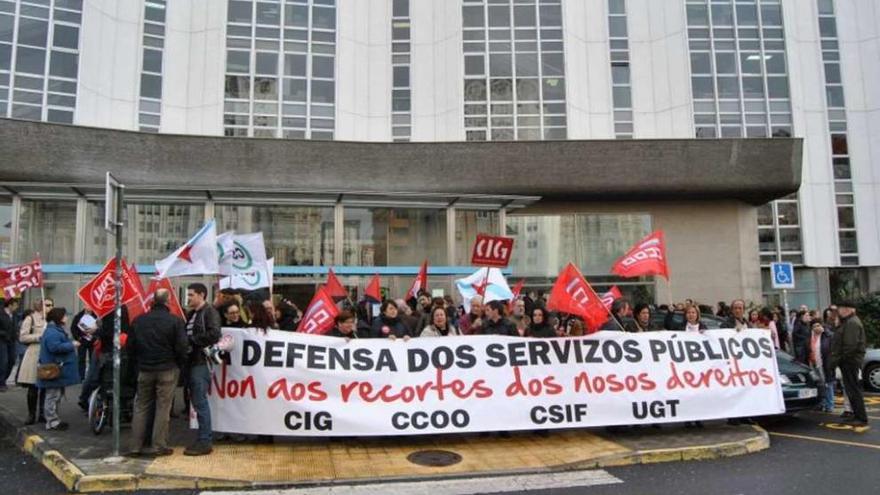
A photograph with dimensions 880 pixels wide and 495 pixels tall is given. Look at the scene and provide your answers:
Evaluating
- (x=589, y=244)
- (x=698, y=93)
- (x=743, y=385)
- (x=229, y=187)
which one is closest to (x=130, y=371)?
(x=743, y=385)

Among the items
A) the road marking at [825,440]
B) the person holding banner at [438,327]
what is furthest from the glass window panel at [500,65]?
the road marking at [825,440]

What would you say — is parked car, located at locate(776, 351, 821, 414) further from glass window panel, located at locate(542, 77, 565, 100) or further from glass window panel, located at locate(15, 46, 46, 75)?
glass window panel, located at locate(15, 46, 46, 75)

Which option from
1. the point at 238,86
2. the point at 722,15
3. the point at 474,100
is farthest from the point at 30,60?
the point at 722,15

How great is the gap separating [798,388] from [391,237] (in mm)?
12525

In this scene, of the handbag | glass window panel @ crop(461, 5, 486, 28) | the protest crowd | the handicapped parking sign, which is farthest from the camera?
glass window panel @ crop(461, 5, 486, 28)

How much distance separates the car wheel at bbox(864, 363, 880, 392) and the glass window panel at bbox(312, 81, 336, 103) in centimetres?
1836

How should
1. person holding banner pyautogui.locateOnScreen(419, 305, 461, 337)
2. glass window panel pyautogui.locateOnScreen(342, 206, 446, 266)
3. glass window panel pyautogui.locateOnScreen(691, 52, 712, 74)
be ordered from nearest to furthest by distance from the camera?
person holding banner pyautogui.locateOnScreen(419, 305, 461, 337) < glass window panel pyautogui.locateOnScreen(342, 206, 446, 266) < glass window panel pyautogui.locateOnScreen(691, 52, 712, 74)

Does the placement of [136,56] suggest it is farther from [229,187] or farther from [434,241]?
[434,241]

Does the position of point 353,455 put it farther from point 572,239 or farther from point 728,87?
point 728,87

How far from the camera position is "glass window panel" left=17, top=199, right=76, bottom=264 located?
1731 centimetres

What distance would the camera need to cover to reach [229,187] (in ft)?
60.0

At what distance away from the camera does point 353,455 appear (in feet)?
23.4

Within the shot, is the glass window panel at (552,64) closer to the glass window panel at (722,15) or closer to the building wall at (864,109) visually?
the glass window panel at (722,15)

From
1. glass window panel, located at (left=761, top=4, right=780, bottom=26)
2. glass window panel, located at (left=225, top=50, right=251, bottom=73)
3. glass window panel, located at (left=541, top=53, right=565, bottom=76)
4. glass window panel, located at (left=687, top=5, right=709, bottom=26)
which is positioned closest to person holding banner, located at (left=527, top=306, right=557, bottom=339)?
glass window panel, located at (left=541, top=53, right=565, bottom=76)
